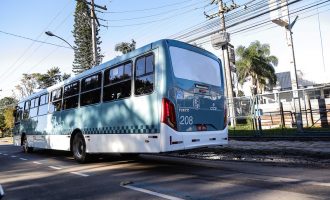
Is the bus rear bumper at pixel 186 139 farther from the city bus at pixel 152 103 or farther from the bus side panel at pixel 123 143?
the bus side panel at pixel 123 143

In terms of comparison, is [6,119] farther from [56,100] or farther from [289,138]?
[289,138]

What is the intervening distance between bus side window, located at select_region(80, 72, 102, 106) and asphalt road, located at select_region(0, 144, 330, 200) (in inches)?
83.1

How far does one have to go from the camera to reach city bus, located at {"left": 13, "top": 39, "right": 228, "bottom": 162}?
758 cm

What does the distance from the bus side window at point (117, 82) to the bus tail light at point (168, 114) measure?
1.44m

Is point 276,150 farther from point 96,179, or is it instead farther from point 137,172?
point 96,179

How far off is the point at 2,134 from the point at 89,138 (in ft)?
223

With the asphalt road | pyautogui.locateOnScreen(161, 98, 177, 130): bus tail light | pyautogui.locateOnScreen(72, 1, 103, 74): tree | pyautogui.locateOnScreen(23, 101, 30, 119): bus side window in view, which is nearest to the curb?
the asphalt road

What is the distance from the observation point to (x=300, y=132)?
1431cm

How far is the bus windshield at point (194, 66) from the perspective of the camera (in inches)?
313

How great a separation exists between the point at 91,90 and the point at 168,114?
404 centimetres

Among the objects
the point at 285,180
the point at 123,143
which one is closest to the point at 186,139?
the point at 123,143

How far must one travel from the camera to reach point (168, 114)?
744cm

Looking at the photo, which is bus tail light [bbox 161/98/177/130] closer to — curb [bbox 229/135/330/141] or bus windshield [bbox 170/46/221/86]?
bus windshield [bbox 170/46/221/86]

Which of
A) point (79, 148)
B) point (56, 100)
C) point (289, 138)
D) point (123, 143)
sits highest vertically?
point (56, 100)
